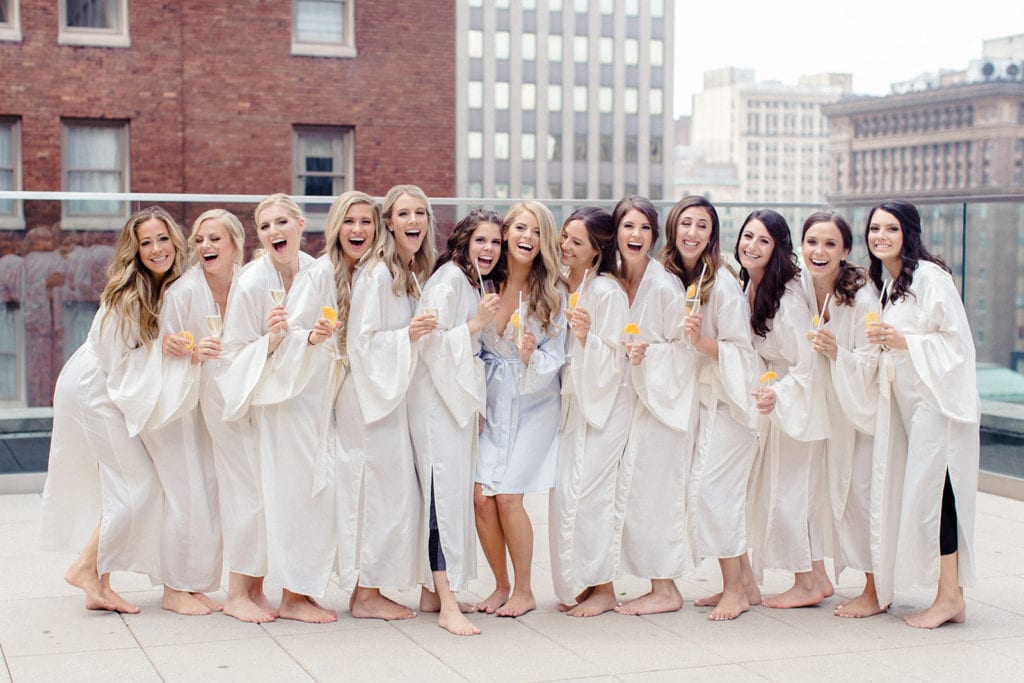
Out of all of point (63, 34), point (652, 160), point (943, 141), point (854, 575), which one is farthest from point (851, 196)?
point (854, 575)

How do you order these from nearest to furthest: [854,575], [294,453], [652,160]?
1. [294,453]
2. [854,575]
3. [652,160]

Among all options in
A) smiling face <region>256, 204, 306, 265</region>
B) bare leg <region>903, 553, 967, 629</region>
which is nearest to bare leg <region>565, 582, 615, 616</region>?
bare leg <region>903, 553, 967, 629</region>

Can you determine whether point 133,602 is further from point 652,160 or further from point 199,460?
point 652,160

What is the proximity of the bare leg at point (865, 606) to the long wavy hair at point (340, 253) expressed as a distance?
7.99 ft

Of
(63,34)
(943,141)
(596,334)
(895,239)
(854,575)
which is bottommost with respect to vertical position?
(854,575)

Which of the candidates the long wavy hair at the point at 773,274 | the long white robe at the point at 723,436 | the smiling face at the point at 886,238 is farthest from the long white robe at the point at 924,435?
the long white robe at the point at 723,436

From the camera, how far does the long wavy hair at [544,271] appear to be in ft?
18.3

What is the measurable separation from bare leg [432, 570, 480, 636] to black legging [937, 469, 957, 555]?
2.00 m

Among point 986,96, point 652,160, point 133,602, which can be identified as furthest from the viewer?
point 986,96

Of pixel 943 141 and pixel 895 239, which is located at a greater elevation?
pixel 943 141

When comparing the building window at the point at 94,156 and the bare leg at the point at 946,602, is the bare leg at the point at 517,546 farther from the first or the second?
the building window at the point at 94,156

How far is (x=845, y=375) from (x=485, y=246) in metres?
1.63

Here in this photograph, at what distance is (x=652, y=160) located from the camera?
120 m

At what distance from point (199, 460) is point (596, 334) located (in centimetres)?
179
